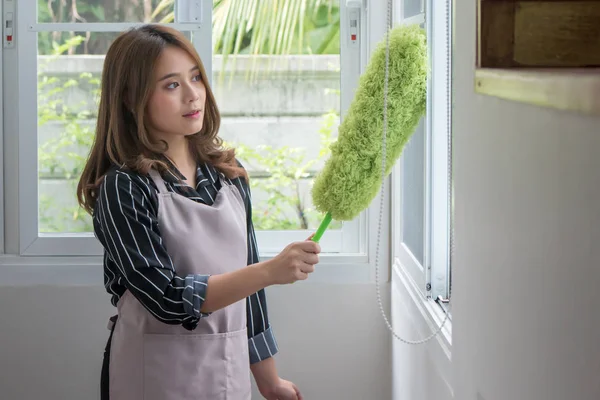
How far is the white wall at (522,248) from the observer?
64 cm

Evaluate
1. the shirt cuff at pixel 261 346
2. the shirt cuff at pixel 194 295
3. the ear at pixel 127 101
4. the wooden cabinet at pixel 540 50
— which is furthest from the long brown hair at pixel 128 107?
the wooden cabinet at pixel 540 50

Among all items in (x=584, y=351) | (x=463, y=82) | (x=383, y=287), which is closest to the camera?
(x=584, y=351)

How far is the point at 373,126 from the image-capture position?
1.49 metres

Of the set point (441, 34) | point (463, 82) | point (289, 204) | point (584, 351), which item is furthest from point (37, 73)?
point (584, 351)

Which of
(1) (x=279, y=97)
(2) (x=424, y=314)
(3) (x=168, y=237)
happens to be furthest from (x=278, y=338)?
(3) (x=168, y=237)

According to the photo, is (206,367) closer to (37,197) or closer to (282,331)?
(282,331)

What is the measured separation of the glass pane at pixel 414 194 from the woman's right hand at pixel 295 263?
33 cm

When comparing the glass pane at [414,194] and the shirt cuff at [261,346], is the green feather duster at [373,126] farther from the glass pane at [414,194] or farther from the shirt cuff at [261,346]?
the shirt cuff at [261,346]

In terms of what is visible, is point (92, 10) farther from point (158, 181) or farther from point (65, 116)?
point (158, 181)

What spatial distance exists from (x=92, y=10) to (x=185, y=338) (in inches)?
46.7

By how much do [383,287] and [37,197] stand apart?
39.9 inches

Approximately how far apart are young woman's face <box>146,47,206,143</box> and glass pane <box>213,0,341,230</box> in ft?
2.57

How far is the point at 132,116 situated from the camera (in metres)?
1.65

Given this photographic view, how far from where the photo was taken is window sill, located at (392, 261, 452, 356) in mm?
1408
